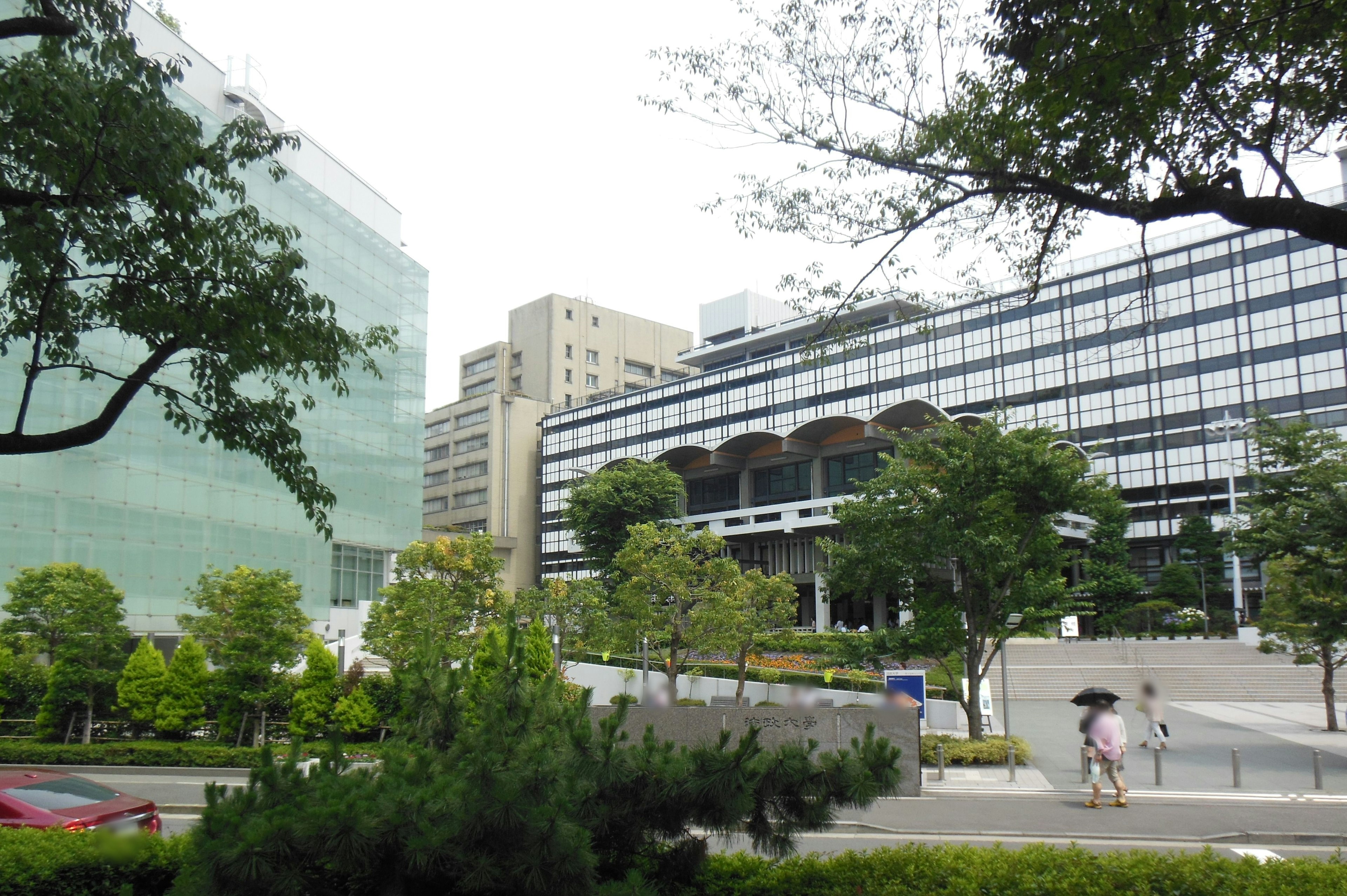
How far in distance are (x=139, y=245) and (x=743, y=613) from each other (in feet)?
71.7

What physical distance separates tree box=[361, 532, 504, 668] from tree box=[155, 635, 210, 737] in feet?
17.3

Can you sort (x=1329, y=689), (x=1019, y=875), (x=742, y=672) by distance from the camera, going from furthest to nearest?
(x=742, y=672) < (x=1329, y=689) < (x=1019, y=875)

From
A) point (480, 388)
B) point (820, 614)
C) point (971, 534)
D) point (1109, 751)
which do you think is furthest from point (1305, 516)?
point (480, 388)

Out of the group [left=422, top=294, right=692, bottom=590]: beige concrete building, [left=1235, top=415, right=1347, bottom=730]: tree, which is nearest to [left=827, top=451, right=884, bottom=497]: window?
[left=422, top=294, right=692, bottom=590]: beige concrete building

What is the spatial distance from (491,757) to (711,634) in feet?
77.3

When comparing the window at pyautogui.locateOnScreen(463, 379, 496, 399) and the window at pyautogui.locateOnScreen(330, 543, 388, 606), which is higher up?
the window at pyautogui.locateOnScreen(463, 379, 496, 399)

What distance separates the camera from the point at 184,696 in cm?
2230

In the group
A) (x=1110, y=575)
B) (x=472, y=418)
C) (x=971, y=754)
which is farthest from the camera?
(x=472, y=418)

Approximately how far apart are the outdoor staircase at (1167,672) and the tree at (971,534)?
14280 mm

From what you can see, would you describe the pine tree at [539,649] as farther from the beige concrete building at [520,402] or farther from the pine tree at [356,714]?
the beige concrete building at [520,402]

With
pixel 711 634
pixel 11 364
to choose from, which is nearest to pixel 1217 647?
pixel 711 634

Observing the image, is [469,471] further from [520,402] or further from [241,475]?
[241,475]

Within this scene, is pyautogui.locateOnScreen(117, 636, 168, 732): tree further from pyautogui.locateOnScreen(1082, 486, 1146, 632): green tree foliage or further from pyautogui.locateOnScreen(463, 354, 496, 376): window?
pyautogui.locateOnScreen(463, 354, 496, 376): window

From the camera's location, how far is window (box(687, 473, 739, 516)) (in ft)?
229
